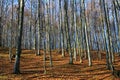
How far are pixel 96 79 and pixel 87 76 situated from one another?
1.03m

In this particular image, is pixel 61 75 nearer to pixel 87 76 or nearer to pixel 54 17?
pixel 87 76

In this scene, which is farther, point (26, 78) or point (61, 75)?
point (61, 75)

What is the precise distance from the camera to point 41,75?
Answer: 54.6 feet

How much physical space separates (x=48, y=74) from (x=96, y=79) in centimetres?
376

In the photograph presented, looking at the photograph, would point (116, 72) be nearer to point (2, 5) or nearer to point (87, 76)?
point (87, 76)

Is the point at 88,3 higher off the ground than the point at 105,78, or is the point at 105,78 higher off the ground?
the point at 88,3

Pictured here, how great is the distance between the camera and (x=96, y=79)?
16.5 meters

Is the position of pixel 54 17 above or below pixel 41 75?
above

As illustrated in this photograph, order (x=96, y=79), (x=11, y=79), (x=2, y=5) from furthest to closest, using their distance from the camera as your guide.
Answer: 1. (x=2, y=5)
2. (x=96, y=79)
3. (x=11, y=79)

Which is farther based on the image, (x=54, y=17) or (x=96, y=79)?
(x=54, y=17)

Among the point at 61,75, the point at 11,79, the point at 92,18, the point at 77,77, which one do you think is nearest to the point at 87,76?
the point at 77,77

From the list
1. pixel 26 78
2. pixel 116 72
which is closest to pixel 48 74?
pixel 26 78

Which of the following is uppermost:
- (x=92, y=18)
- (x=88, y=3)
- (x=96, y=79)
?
(x=88, y=3)

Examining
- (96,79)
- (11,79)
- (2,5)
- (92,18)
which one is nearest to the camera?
(11,79)
